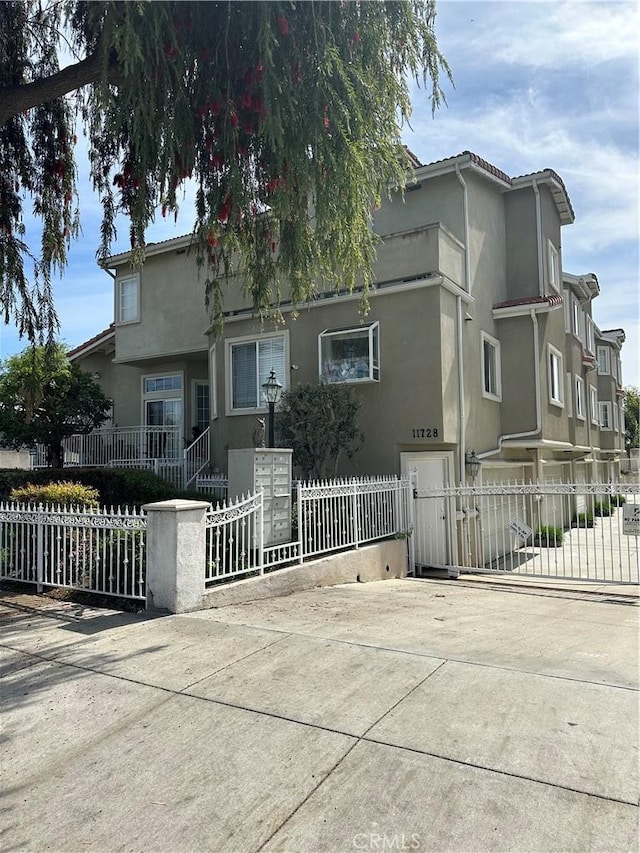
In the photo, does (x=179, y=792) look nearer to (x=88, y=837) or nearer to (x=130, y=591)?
(x=88, y=837)

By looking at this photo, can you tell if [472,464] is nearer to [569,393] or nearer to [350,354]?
[350,354]

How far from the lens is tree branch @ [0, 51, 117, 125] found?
21.4ft

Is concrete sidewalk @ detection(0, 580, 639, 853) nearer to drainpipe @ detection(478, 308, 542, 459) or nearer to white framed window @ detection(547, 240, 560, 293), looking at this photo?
drainpipe @ detection(478, 308, 542, 459)

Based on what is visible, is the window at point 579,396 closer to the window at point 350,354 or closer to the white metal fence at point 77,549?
the window at point 350,354

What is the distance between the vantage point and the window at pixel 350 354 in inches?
479

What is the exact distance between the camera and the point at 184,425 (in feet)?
58.7

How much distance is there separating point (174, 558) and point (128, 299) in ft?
45.5

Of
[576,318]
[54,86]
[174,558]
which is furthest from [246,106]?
[576,318]

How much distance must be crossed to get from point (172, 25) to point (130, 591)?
6.03 meters

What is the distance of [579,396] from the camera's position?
20844 millimetres

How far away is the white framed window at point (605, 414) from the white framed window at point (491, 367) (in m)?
16.2

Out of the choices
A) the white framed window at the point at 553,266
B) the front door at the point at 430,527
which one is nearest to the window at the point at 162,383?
the front door at the point at 430,527

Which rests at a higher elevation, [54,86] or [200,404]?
[54,86]

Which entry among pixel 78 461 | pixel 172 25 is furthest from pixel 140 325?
pixel 172 25
